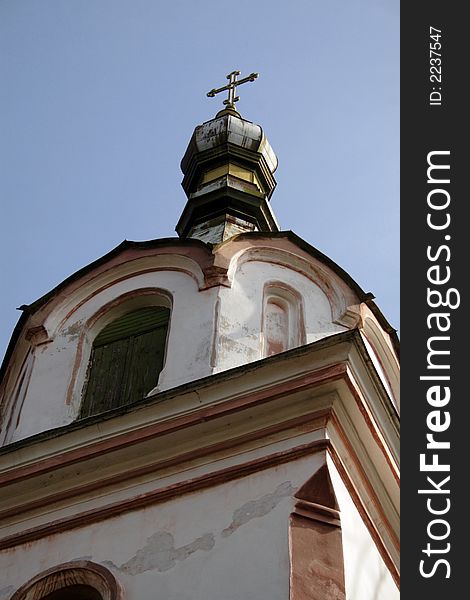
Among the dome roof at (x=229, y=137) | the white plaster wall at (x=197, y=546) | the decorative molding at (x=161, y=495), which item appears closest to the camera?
the white plaster wall at (x=197, y=546)

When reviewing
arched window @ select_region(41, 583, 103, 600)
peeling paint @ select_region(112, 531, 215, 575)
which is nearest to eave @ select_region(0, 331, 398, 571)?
peeling paint @ select_region(112, 531, 215, 575)

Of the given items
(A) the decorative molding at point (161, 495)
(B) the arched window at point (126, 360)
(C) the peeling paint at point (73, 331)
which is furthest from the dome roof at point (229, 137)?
(A) the decorative molding at point (161, 495)

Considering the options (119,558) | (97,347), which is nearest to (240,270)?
(97,347)

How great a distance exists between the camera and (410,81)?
10.2 metres

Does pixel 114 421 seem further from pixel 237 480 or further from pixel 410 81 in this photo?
pixel 410 81

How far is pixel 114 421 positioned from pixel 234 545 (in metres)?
1.74

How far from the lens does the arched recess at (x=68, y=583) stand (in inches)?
386

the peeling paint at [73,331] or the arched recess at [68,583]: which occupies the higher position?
the peeling paint at [73,331]

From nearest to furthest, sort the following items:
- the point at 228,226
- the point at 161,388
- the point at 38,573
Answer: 1. the point at 38,573
2. the point at 161,388
3. the point at 228,226

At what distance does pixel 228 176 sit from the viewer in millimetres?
18031

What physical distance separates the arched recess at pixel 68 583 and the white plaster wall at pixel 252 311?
2.32m

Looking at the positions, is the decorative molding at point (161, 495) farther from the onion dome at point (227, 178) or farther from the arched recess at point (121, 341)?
the onion dome at point (227, 178)

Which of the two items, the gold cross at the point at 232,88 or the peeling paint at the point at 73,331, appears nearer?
the peeling paint at the point at 73,331

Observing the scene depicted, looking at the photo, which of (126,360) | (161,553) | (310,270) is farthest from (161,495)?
(310,270)
